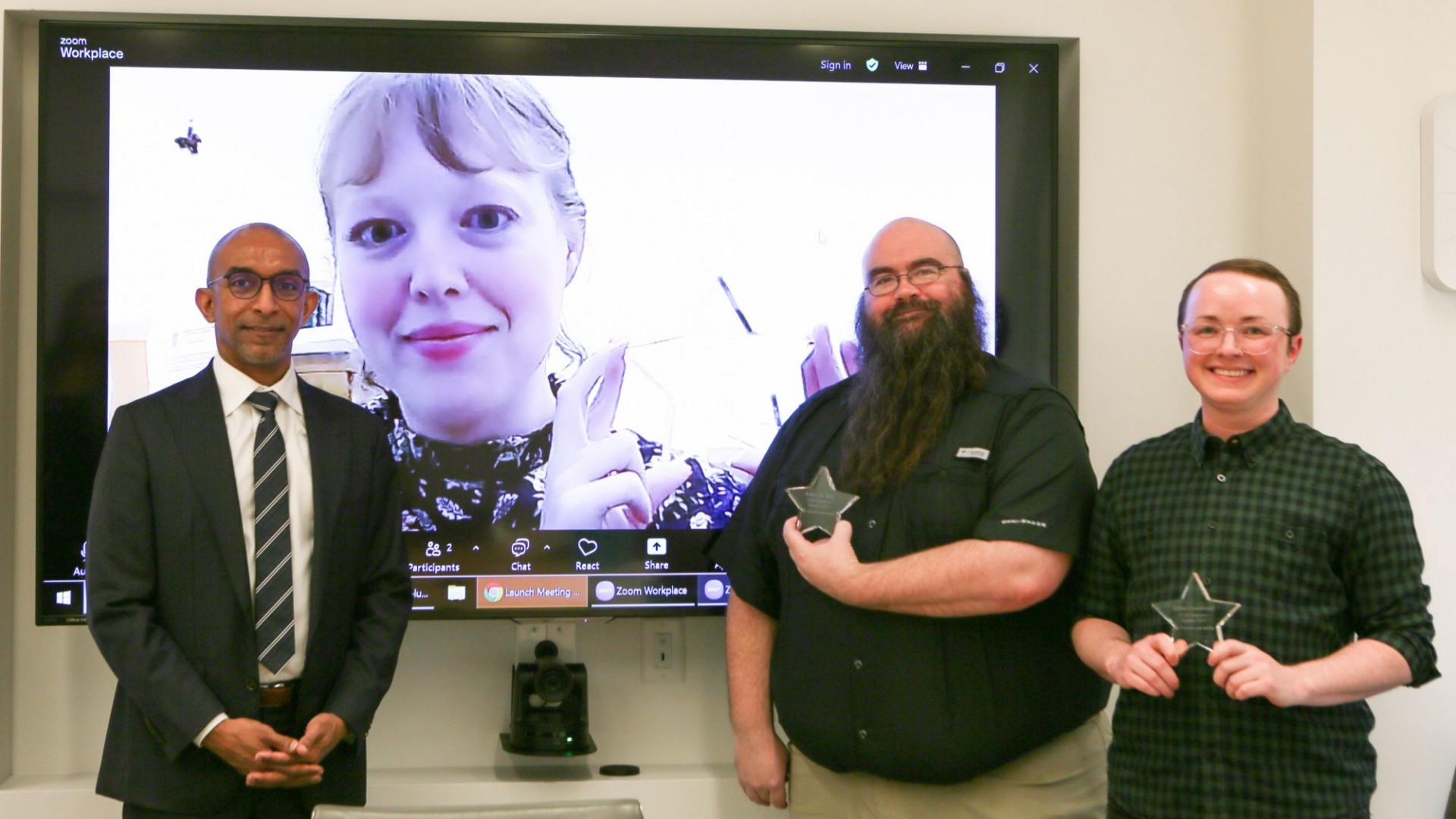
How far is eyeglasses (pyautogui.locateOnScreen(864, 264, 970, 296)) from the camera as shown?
2.99m

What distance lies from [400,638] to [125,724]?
0.60m

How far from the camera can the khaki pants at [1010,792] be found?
2.63 metres

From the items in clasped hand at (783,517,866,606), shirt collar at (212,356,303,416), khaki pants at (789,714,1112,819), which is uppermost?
shirt collar at (212,356,303,416)

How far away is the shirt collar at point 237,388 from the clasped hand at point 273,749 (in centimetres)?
71

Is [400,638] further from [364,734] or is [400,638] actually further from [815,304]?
[815,304]

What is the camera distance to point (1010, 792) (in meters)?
2.63

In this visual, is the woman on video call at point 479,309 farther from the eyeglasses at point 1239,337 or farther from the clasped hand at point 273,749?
the eyeglasses at point 1239,337

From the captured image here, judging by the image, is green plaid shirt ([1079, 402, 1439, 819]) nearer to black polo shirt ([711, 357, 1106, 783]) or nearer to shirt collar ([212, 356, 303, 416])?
black polo shirt ([711, 357, 1106, 783])

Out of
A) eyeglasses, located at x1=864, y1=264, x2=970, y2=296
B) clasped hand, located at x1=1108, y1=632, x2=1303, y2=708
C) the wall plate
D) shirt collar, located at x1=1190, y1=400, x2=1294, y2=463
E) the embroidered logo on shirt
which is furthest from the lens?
the wall plate

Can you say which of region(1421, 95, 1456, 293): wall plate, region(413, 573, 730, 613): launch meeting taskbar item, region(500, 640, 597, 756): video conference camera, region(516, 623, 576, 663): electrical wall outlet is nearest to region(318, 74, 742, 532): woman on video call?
region(413, 573, 730, 613): launch meeting taskbar item

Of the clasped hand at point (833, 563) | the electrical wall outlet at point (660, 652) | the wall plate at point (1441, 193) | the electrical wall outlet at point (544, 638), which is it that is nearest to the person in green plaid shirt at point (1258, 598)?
the clasped hand at point (833, 563)

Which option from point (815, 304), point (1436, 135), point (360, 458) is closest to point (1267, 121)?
point (1436, 135)

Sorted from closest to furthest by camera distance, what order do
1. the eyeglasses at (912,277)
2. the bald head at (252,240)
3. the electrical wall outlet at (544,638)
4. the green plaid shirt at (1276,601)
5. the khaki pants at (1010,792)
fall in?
1. the green plaid shirt at (1276,601)
2. the khaki pants at (1010,792)
3. the bald head at (252,240)
4. the eyeglasses at (912,277)
5. the electrical wall outlet at (544,638)

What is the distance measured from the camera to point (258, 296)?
282 cm
